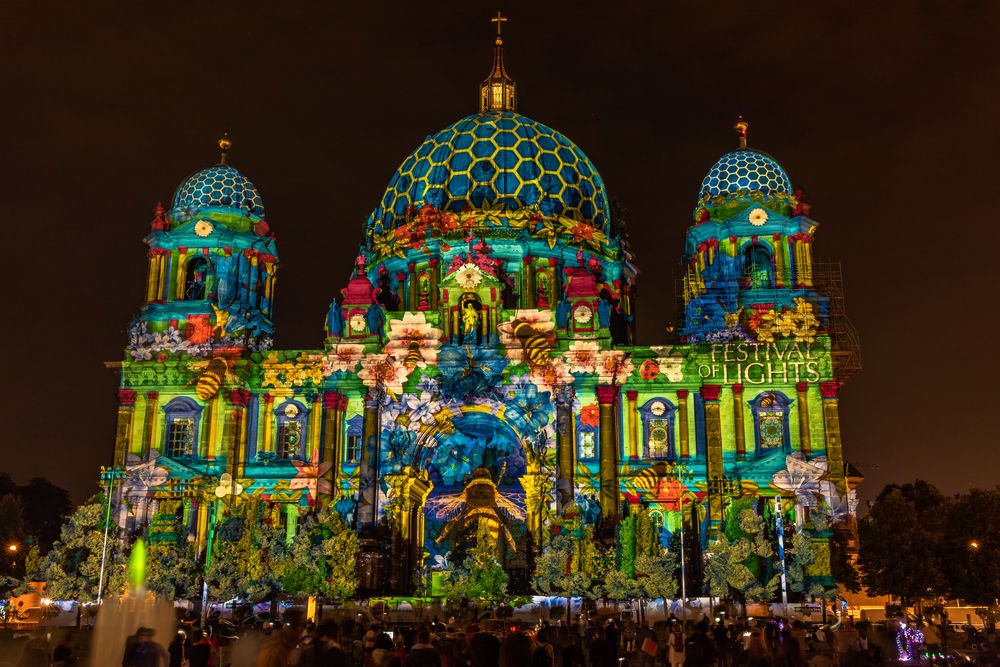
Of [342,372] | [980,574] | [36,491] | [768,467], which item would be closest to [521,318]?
[342,372]

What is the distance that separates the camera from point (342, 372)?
203 feet

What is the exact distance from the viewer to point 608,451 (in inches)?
2327

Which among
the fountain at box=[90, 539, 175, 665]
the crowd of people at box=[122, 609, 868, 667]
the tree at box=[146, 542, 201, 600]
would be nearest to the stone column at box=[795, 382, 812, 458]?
the crowd of people at box=[122, 609, 868, 667]

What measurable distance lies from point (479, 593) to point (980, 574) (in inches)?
1082

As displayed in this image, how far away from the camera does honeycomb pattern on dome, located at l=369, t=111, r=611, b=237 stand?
234ft

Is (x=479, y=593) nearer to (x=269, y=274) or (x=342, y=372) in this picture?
(x=342, y=372)

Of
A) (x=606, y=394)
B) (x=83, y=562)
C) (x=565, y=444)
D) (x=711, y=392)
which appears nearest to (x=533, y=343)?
(x=606, y=394)

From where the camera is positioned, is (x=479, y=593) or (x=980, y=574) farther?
(x=980, y=574)

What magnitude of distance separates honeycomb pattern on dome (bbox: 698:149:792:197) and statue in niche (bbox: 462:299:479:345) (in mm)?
15633

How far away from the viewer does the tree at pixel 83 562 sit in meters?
52.9

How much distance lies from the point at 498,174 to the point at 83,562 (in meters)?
32.7

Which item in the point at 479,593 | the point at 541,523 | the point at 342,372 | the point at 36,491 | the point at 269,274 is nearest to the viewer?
the point at 479,593

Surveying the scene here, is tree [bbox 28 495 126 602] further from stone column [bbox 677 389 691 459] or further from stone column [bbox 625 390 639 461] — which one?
stone column [bbox 677 389 691 459]

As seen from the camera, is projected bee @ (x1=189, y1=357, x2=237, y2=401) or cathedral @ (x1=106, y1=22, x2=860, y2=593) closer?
cathedral @ (x1=106, y1=22, x2=860, y2=593)
